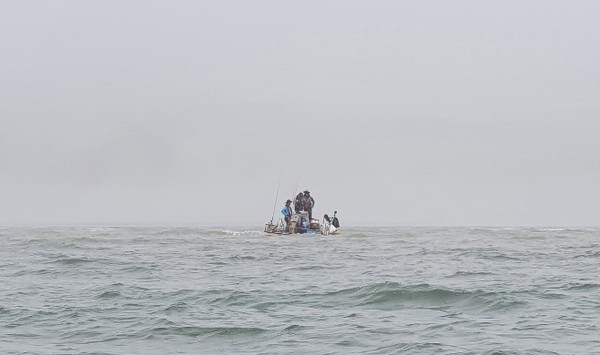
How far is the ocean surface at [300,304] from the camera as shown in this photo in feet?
43.7

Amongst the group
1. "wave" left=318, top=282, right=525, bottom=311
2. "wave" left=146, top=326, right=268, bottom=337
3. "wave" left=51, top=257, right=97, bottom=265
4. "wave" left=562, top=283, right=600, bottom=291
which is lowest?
"wave" left=146, top=326, right=268, bottom=337

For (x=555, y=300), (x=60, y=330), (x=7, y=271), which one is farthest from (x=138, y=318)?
(x=7, y=271)

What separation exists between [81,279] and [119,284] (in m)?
2.24

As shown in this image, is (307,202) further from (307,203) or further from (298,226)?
(298,226)

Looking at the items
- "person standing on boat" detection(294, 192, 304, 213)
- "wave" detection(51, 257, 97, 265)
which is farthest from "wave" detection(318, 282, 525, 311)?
"person standing on boat" detection(294, 192, 304, 213)

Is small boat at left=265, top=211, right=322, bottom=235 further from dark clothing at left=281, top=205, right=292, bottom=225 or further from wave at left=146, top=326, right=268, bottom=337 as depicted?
wave at left=146, top=326, right=268, bottom=337

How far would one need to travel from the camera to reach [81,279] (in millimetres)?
23891

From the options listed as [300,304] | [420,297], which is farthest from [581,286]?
[300,304]

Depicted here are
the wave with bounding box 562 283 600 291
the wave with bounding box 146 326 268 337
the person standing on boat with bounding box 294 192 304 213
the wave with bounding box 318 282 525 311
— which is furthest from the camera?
the person standing on boat with bounding box 294 192 304 213

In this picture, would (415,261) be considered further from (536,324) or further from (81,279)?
(536,324)

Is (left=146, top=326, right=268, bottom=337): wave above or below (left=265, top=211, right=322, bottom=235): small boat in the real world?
below

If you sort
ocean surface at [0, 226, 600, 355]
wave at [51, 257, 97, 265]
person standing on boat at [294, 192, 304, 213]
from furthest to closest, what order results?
1. person standing on boat at [294, 192, 304, 213]
2. wave at [51, 257, 97, 265]
3. ocean surface at [0, 226, 600, 355]

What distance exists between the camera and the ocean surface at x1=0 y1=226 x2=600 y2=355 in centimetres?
1333

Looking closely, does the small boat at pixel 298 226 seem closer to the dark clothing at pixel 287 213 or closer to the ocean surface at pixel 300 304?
the dark clothing at pixel 287 213
